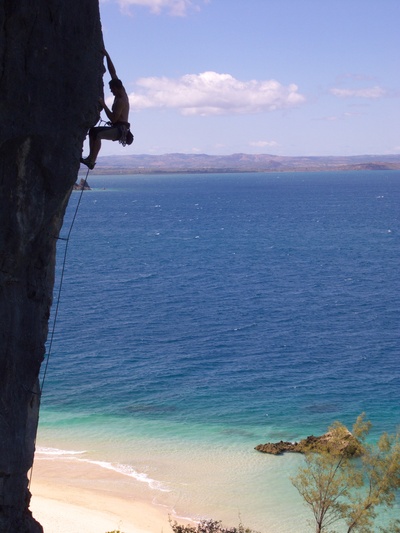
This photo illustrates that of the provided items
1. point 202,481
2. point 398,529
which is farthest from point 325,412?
point 398,529

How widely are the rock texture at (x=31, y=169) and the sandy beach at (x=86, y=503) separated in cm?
1974

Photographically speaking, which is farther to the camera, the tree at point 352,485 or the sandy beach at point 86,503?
the sandy beach at point 86,503

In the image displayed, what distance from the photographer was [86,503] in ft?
110

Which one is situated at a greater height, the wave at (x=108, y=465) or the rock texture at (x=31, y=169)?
the rock texture at (x=31, y=169)

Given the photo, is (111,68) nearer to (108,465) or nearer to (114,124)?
(114,124)

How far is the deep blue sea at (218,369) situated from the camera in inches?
1469

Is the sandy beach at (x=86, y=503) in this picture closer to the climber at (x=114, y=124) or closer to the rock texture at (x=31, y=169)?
the rock texture at (x=31, y=169)

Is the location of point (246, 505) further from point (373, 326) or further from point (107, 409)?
point (373, 326)

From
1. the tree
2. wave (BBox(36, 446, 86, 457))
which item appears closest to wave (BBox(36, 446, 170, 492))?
wave (BBox(36, 446, 86, 457))

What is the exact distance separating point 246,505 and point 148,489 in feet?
15.6

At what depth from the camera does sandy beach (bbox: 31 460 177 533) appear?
30.7 m

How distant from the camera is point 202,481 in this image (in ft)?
119

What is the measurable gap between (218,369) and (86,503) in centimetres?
1933

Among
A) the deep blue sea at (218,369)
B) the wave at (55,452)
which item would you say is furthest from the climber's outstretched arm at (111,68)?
the wave at (55,452)
